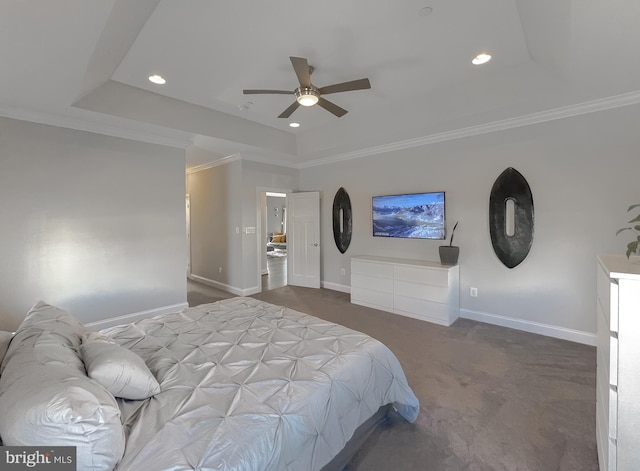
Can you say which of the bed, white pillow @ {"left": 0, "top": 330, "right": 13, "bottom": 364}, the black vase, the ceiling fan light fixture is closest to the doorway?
the black vase

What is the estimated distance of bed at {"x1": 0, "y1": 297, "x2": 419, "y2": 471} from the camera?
3.01ft

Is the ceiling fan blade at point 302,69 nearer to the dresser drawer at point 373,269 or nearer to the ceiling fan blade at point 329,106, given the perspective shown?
the ceiling fan blade at point 329,106

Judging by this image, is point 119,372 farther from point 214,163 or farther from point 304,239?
point 214,163

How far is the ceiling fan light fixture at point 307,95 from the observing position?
2699 mm

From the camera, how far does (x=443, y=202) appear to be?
415 centimetres

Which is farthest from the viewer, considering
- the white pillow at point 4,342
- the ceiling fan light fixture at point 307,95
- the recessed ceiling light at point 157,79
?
the recessed ceiling light at point 157,79

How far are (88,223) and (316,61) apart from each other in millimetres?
3380

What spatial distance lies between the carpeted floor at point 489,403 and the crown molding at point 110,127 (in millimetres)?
3732

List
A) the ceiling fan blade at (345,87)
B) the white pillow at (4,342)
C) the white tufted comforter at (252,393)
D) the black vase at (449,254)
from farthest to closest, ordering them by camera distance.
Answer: the black vase at (449,254)
the ceiling fan blade at (345,87)
the white pillow at (4,342)
the white tufted comforter at (252,393)

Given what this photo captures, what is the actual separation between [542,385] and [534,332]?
1298 millimetres

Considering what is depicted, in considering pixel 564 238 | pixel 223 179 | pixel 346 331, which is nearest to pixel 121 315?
pixel 223 179

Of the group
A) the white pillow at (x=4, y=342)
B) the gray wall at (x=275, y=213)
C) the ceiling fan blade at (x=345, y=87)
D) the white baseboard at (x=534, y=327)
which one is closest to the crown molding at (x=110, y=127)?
the ceiling fan blade at (x=345, y=87)

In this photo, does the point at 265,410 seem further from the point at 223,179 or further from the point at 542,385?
the point at 223,179

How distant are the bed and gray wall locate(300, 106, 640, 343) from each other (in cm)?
256
